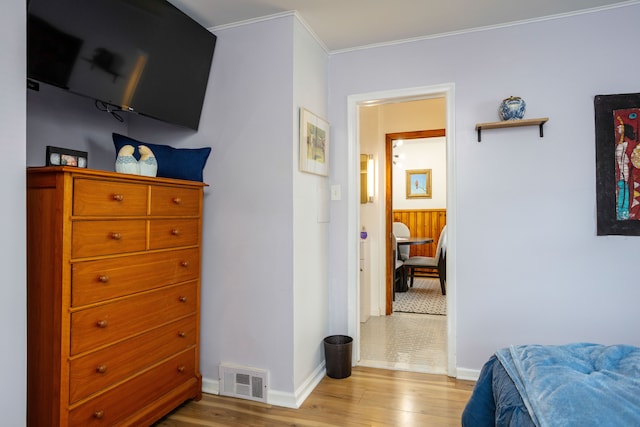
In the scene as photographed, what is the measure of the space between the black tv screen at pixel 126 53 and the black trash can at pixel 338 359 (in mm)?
1786

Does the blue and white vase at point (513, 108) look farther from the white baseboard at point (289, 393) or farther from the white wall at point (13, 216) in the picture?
the white wall at point (13, 216)

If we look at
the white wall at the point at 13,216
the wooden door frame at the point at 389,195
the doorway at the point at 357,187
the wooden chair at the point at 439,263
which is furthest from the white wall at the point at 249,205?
Answer: the wooden chair at the point at 439,263

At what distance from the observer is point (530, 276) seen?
268 centimetres

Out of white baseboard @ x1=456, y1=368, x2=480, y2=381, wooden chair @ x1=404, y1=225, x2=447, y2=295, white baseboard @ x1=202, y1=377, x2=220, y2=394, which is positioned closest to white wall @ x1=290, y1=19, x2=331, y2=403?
white baseboard @ x1=202, y1=377, x2=220, y2=394

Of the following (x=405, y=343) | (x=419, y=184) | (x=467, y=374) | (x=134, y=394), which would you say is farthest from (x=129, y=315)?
(x=419, y=184)

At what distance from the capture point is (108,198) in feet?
6.00

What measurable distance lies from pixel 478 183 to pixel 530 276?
2.32 ft

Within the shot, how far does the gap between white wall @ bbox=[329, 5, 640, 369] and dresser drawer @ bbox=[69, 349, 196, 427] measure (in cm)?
184

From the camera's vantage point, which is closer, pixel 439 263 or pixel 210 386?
pixel 210 386

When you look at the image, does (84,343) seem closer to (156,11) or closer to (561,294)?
(156,11)

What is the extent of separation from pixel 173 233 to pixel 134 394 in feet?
2.74

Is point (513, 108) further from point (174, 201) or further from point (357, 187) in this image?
point (174, 201)

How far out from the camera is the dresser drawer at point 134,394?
68.7 inches

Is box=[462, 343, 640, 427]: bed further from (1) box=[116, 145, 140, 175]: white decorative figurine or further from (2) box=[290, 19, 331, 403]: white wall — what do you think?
(1) box=[116, 145, 140, 175]: white decorative figurine
